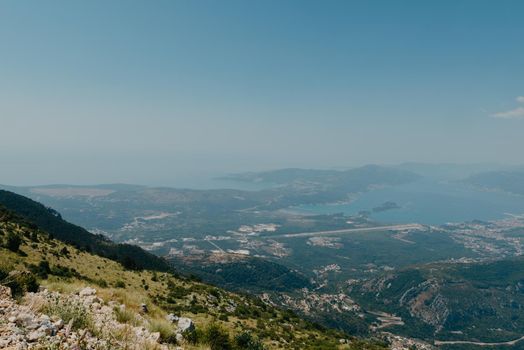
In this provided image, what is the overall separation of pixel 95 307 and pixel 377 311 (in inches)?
8207

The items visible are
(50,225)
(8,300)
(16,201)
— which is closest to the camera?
(8,300)

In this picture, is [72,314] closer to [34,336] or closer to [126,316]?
[34,336]

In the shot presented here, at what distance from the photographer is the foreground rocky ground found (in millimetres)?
7234

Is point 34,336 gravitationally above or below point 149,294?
above

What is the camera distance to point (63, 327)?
27.3 ft

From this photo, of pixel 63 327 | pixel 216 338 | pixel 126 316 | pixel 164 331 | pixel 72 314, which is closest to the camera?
pixel 63 327

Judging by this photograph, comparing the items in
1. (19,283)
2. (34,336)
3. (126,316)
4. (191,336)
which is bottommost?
(191,336)

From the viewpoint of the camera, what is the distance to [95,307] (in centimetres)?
1116

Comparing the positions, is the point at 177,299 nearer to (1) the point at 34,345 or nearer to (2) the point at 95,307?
(2) the point at 95,307

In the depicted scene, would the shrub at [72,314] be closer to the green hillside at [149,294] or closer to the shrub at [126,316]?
the green hillside at [149,294]

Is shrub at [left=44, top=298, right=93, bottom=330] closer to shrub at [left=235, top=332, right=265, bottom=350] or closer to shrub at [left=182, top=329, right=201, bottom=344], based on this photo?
shrub at [left=182, top=329, right=201, bottom=344]

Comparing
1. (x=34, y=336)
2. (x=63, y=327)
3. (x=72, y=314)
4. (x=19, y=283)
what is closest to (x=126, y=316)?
(x=72, y=314)

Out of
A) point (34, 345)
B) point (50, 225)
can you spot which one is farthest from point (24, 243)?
point (50, 225)

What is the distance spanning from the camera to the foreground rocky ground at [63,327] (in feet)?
23.7
